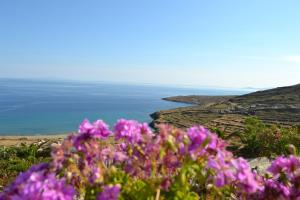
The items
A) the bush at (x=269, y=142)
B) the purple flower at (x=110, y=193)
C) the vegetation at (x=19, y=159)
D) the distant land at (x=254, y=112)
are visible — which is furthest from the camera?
the distant land at (x=254, y=112)

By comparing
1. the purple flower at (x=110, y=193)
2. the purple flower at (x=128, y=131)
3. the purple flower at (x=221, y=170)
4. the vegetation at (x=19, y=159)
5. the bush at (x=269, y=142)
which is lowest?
the vegetation at (x=19, y=159)

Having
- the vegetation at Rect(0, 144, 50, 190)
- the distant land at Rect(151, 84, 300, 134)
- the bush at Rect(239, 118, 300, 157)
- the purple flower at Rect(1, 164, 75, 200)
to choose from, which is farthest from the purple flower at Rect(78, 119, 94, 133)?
the distant land at Rect(151, 84, 300, 134)

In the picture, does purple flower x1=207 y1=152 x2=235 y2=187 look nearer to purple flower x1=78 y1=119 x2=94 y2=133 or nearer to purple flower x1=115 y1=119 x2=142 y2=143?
purple flower x1=115 y1=119 x2=142 y2=143

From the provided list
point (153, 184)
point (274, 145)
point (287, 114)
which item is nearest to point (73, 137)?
point (153, 184)

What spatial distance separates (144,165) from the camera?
310 cm

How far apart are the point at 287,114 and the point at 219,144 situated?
243 feet

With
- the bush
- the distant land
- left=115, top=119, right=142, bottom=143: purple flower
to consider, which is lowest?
the distant land

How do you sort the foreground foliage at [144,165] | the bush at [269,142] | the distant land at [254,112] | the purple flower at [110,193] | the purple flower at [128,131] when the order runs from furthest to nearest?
the distant land at [254,112] → the bush at [269,142] → the purple flower at [128,131] → the foreground foliage at [144,165] → the purple flower at [110,193]

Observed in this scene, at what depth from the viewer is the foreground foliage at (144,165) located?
9.23 feet

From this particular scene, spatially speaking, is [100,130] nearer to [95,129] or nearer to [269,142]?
[95,129]

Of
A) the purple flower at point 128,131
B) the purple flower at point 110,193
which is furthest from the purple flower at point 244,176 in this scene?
the purple flower at point 110,193

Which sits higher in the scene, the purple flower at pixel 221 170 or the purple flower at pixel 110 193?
the purple flower at pixel 221 170

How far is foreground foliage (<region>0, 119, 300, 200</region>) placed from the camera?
281 cm

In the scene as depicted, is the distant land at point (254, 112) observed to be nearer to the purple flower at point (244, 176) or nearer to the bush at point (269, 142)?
the bush at point (269, 142)
